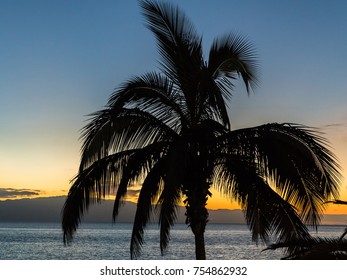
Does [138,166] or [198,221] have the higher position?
[138,166]

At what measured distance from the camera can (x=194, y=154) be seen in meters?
11.1

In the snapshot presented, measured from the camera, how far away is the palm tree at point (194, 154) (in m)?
10.6

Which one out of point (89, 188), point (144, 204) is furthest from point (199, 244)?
point (89, 188)

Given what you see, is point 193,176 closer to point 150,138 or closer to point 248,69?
point 150,138

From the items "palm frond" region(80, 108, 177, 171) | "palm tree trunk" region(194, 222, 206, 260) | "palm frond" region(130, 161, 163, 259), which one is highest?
"palm frond" region(80, 108, 177, 171)

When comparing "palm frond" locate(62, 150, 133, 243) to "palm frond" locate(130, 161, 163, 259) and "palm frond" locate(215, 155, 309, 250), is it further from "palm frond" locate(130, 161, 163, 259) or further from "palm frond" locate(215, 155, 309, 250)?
"palm frond" locate(215, 155, 309, 250)

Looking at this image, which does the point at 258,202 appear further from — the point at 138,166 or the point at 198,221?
→ the point at 138,166

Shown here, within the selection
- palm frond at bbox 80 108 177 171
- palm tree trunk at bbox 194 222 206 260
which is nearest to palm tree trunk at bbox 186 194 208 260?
palm tree trunk at bbox 194 222 206 260

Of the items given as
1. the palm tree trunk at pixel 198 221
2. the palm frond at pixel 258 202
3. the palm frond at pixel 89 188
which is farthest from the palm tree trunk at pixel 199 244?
the palm frond at pixel 89 188

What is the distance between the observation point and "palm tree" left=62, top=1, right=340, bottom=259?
10.6m

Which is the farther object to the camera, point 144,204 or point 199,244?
point 199,244

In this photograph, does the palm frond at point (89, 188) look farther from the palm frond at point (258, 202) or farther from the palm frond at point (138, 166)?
the palm frond at point (258, 202)

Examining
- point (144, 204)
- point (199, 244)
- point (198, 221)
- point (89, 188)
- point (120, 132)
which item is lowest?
point (199, 244)
